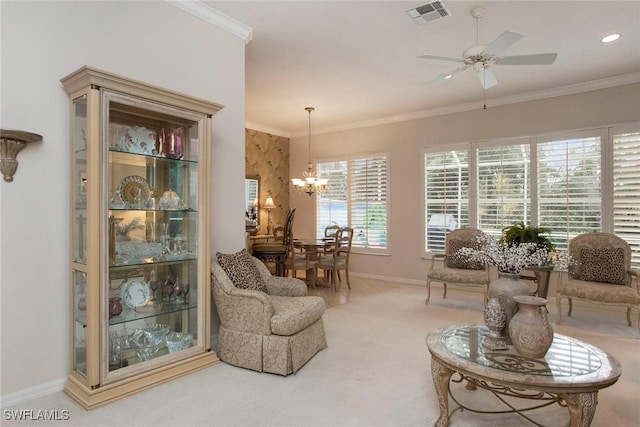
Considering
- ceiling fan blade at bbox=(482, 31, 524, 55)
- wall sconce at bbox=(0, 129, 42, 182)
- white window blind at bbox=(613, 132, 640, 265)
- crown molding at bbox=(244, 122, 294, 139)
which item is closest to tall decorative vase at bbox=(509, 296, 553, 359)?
ceiling fan blade at bbox=(482, 31, 524, 55)

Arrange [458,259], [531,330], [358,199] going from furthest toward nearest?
[358,199] → [458,259] → [531,330]

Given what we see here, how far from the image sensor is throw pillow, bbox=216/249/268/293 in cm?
326

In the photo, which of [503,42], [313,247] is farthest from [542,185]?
[313,247]

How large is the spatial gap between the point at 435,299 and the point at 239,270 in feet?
11.1

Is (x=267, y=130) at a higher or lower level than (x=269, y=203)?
higher

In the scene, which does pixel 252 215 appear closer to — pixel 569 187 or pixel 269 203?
pixel 269 203

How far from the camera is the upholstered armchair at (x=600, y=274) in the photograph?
4.04m

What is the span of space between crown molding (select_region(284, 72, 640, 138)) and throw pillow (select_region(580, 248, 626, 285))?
2331 millimetres

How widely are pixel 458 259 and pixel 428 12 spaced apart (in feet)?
10.8

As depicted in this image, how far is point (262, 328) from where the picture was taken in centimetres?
294

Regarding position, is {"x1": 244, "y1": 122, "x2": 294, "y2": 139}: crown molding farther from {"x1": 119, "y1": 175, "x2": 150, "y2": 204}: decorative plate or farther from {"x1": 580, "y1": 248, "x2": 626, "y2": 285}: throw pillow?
{"x1": 580, "y1": 248, "x2": 626, "y2": 285}: throw pillow

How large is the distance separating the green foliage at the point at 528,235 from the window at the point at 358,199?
2351mm

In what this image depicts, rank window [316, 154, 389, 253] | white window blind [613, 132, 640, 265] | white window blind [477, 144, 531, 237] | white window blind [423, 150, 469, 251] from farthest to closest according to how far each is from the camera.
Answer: window [316, 154, 389, 253] → white window blind [423, 150, 469, 251] → white window blind [477, 144, 531, 237] → white window blind [613, 132, 640, 265]

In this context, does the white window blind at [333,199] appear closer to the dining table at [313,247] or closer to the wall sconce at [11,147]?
the dining table at [313,247]
